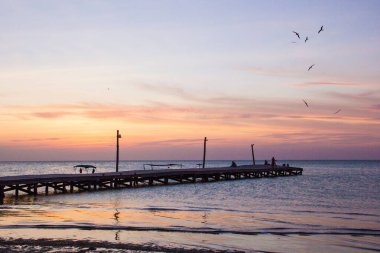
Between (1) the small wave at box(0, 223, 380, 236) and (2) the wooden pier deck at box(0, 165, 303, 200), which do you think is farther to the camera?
(2) the wooden pier deck at box(0, 165, 303, 200)

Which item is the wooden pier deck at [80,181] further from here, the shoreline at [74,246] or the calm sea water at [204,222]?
the shoreline at [74,246]

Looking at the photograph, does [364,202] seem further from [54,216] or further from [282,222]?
[54,216]

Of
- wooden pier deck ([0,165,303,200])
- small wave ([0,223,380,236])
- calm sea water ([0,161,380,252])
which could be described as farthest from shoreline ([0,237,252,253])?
wooden pier deck ([0,165,303,200])

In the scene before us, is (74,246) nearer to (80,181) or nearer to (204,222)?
(204,222)

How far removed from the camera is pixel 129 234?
19.3 meters

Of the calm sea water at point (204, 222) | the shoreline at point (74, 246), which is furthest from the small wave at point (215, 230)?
the shoreline at point (74, 246)

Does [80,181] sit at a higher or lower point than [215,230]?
higher

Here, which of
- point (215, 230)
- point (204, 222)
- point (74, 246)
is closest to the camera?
point (74, 246)

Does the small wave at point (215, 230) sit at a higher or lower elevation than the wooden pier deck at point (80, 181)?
lower

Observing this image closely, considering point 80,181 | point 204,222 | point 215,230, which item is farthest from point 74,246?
point 80,181

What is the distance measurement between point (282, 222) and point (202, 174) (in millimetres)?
36781

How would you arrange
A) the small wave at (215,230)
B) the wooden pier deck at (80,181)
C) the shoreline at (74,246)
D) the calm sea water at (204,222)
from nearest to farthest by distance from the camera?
the shoreline at (74,246) → the calm sea water at (204,222) → the small wave at (215,230) → the wooden pier deck at (80,181)

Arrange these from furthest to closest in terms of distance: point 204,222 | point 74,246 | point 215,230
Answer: point 204,222 < point 215,230 < point 74,246

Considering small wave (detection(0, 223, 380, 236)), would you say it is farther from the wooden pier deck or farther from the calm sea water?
the wooden pier deck
